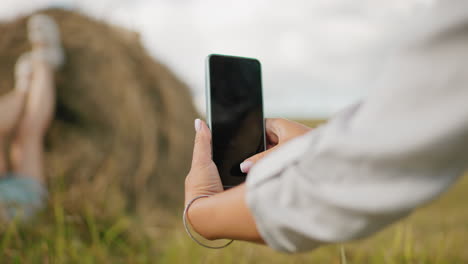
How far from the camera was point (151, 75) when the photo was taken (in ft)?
10.7

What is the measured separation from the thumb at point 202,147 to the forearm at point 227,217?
0.21 feet

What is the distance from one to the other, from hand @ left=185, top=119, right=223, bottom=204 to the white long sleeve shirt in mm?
122

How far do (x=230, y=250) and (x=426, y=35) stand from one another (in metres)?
1.39

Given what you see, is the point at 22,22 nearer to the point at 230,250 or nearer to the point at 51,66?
the point at 51,66

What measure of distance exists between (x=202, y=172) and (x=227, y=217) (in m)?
0.10

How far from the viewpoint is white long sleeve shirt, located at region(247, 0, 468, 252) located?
31 cm

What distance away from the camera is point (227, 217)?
42 centimetres

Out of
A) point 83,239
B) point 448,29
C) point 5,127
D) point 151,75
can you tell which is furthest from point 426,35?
point 151,75

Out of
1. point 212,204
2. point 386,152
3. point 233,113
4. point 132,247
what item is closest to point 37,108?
point 132,247

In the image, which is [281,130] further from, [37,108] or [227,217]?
[37,108]

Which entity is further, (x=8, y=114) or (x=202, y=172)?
(x=8, y=114)

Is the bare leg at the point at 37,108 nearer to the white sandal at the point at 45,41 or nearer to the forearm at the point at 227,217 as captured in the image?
the white sandal at the point at 45,41

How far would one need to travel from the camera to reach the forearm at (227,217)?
41 cm

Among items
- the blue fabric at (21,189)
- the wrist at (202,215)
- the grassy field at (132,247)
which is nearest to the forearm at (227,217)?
the wrist at (202,215)
